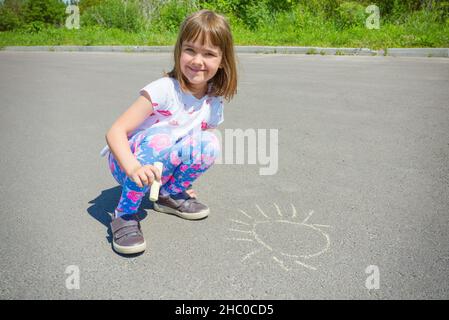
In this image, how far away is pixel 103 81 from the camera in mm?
6367

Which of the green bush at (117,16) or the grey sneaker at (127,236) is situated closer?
the grey sneaker at (127,236)

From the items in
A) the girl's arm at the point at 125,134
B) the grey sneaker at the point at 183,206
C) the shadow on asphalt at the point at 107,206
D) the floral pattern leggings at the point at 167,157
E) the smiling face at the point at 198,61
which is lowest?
the shadow on asphalt at the point at 107,206

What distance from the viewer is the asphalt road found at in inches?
68.7

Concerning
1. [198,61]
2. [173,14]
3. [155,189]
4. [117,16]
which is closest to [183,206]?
[155,189]

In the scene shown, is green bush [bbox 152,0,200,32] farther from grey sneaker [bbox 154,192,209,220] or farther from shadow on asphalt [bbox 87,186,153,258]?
grey sneaker [bbox 154,192,209,220]

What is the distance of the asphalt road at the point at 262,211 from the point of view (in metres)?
1.74

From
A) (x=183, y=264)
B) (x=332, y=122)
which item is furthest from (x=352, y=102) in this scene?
(x=183, y=264)

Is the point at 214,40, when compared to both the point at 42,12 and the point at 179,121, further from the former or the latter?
the point at 42,12

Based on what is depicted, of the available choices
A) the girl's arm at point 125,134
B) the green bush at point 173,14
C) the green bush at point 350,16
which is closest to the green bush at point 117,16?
the green bush at point 173,14

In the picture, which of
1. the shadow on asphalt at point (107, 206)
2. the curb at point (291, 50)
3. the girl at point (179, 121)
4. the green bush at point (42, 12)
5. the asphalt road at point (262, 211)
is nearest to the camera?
the asphalt road at point (262, 211)

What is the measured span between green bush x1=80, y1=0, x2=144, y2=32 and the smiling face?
1229 cm

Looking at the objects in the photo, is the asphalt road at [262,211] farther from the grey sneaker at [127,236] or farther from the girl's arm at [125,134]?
the girl's arm at [125,134]

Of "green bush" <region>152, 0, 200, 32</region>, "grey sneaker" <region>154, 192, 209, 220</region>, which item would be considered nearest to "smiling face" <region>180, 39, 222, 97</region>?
"grey sneaker" <region>154, 192, 209, 220</region>
